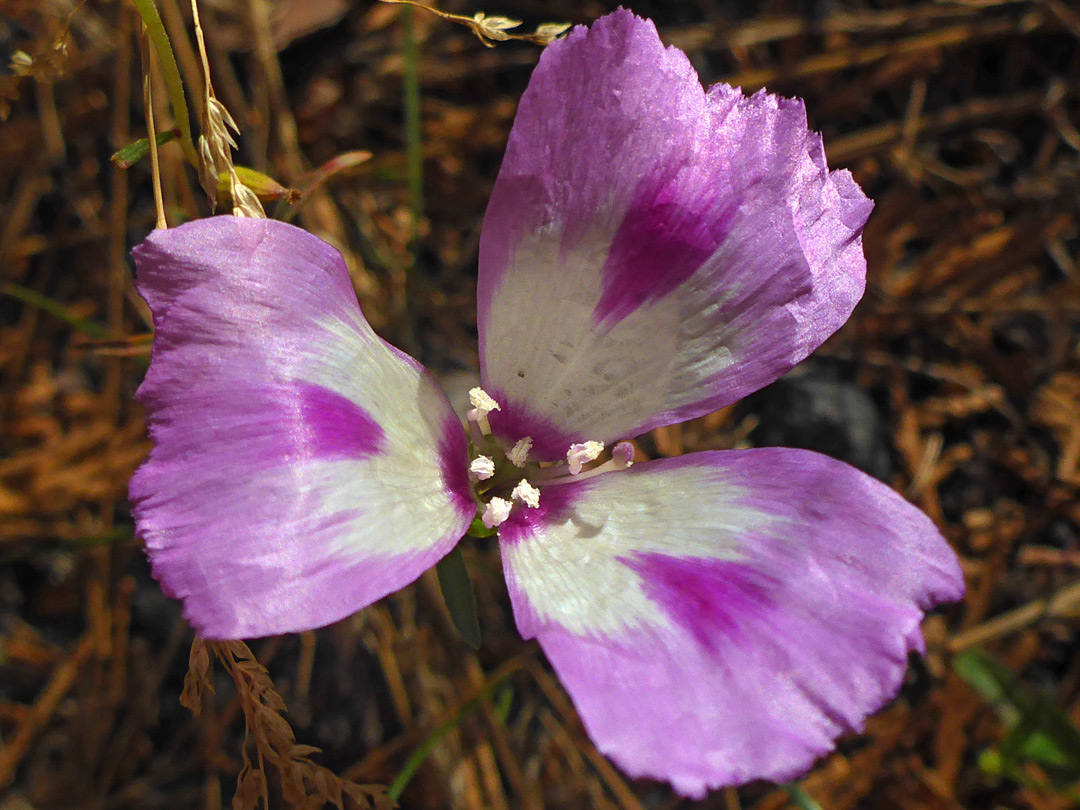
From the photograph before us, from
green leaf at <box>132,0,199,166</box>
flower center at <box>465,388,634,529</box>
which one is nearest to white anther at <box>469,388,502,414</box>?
flower center at <box>465,388,634,529</box>

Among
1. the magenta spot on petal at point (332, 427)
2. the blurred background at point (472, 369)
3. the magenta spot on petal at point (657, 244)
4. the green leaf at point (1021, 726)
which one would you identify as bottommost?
the green leaf at point (1021, 726)

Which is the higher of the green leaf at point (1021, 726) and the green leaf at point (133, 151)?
the green leaf at point (133, 151)

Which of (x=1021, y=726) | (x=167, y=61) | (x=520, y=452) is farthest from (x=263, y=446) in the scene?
(x=1021, y=726)

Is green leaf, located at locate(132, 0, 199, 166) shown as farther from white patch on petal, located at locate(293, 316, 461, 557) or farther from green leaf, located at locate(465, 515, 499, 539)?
green leaf, located at locate(465, 515, 499, 539)

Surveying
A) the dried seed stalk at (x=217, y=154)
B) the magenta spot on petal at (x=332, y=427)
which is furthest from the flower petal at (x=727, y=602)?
the dried seed stalk at (x=217, y=154)

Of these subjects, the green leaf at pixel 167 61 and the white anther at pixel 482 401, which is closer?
the green leaf at pixel 167 61

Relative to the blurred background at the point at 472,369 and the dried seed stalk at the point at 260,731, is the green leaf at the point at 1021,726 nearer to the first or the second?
the blurred background at the point at 472,369

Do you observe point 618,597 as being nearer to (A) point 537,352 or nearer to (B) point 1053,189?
(A) point 537,352
